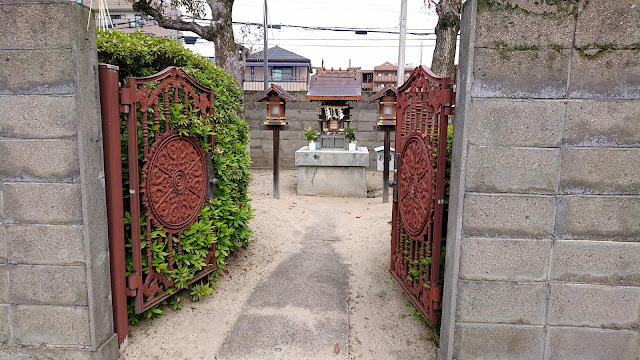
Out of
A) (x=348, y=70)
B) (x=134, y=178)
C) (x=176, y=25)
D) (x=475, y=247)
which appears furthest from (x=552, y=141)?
(x=176, y=25)

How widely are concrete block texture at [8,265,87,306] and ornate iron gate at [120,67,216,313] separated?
1.28 feet

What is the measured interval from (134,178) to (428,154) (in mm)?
2285

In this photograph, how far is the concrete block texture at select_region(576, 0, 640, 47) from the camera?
2240mm

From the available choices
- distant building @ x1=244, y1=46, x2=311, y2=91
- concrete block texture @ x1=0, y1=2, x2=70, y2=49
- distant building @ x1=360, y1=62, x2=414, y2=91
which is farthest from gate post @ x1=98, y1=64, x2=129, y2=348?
distant building @ x1=360, y1=62, x2=414, y2=91

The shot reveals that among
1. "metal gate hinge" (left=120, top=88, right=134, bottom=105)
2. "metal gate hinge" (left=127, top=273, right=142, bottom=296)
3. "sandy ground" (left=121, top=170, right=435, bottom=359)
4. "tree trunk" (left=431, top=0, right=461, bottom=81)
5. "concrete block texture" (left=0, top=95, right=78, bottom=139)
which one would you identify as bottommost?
"sandy ground" (left=121, top=170, right=435, bottom=359)

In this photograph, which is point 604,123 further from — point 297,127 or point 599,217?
point 297,127

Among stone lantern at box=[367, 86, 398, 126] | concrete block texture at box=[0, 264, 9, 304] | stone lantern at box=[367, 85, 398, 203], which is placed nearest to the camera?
concrete block texture at box=[0, 264, 9, 304]

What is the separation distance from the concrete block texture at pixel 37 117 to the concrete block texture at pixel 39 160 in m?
0.05

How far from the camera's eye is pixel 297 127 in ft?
40.2

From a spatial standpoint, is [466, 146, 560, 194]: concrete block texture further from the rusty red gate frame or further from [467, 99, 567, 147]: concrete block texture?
the rusty red gate frame

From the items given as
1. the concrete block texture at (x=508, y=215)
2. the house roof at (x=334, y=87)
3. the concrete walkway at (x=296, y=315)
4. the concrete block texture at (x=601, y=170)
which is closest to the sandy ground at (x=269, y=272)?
the concrete walkway at (x=296, y=315)

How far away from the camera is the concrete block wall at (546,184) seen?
228 centimetres

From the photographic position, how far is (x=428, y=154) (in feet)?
9.92

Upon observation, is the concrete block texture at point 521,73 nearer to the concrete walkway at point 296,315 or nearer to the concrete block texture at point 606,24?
the concrete block texture at point 606,24
